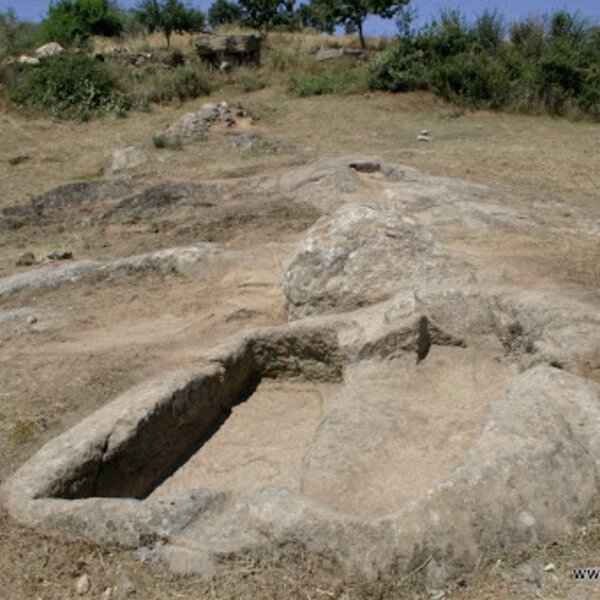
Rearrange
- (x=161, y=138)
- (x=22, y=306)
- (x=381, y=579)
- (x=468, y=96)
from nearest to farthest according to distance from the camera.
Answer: (x=381, y=579), (x=22, y=306), (x=161, y=138), (x=468, y=96)

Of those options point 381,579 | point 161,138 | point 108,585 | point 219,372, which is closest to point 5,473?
point 108,585

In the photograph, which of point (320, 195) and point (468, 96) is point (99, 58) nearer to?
point (468, 96)

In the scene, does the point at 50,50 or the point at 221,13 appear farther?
the point at 221,13

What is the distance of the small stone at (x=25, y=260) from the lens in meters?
7.14

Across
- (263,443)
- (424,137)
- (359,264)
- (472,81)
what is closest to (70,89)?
(424,137)

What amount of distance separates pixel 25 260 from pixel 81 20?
1832 cm

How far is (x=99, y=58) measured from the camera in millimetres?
18047

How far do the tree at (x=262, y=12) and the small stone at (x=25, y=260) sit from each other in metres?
18.5

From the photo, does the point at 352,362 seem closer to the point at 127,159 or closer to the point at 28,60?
the point at 127,159

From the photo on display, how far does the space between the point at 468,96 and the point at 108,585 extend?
1355 centimetres

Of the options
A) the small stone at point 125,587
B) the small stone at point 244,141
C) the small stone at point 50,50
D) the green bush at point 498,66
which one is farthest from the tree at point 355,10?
the small stone at point 125,587

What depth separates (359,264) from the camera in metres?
5.00

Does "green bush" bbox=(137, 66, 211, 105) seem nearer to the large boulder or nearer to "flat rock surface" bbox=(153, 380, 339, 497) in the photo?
the large boulder

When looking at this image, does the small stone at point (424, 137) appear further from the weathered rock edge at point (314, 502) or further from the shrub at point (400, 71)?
the weathered rock edge at point (314, 502)
